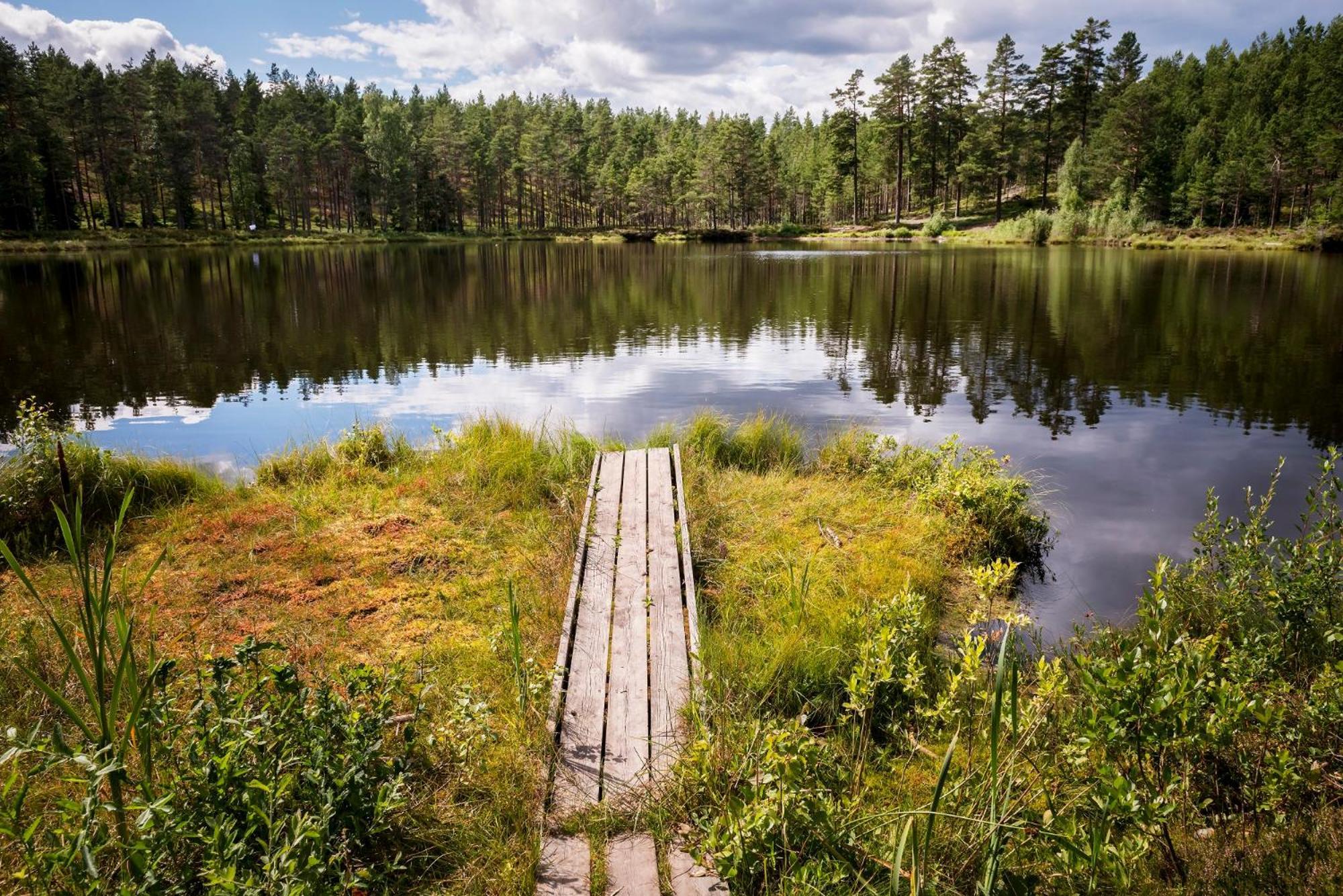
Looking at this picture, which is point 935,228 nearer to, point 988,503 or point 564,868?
point 988,503

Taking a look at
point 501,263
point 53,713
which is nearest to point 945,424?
point 53,713

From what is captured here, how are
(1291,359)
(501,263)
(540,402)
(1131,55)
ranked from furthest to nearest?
1. (1131,55)
2. (501,263)
3. (1291,359)
4. (540,402)

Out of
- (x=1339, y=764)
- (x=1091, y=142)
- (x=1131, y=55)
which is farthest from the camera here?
(x=1131, y=55)

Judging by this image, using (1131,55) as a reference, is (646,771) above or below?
below

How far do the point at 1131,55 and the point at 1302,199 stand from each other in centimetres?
3967

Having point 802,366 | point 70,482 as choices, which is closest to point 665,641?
point 70,482

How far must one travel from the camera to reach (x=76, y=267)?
40.2m

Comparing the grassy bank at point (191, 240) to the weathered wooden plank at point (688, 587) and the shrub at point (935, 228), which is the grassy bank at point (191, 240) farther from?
the weathered wooden plank at point (688, 587)

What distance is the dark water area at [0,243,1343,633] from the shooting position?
34.4 ft

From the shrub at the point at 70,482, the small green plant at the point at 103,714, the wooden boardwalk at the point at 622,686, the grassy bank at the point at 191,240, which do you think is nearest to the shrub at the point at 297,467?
the shrub at the point at 70,482

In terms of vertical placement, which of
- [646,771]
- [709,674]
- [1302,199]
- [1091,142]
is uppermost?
[1091,142]

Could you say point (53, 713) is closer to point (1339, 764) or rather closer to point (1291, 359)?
point (1339, 764)

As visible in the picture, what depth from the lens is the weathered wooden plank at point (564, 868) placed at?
2980 mm

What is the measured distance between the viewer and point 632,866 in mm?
3066
